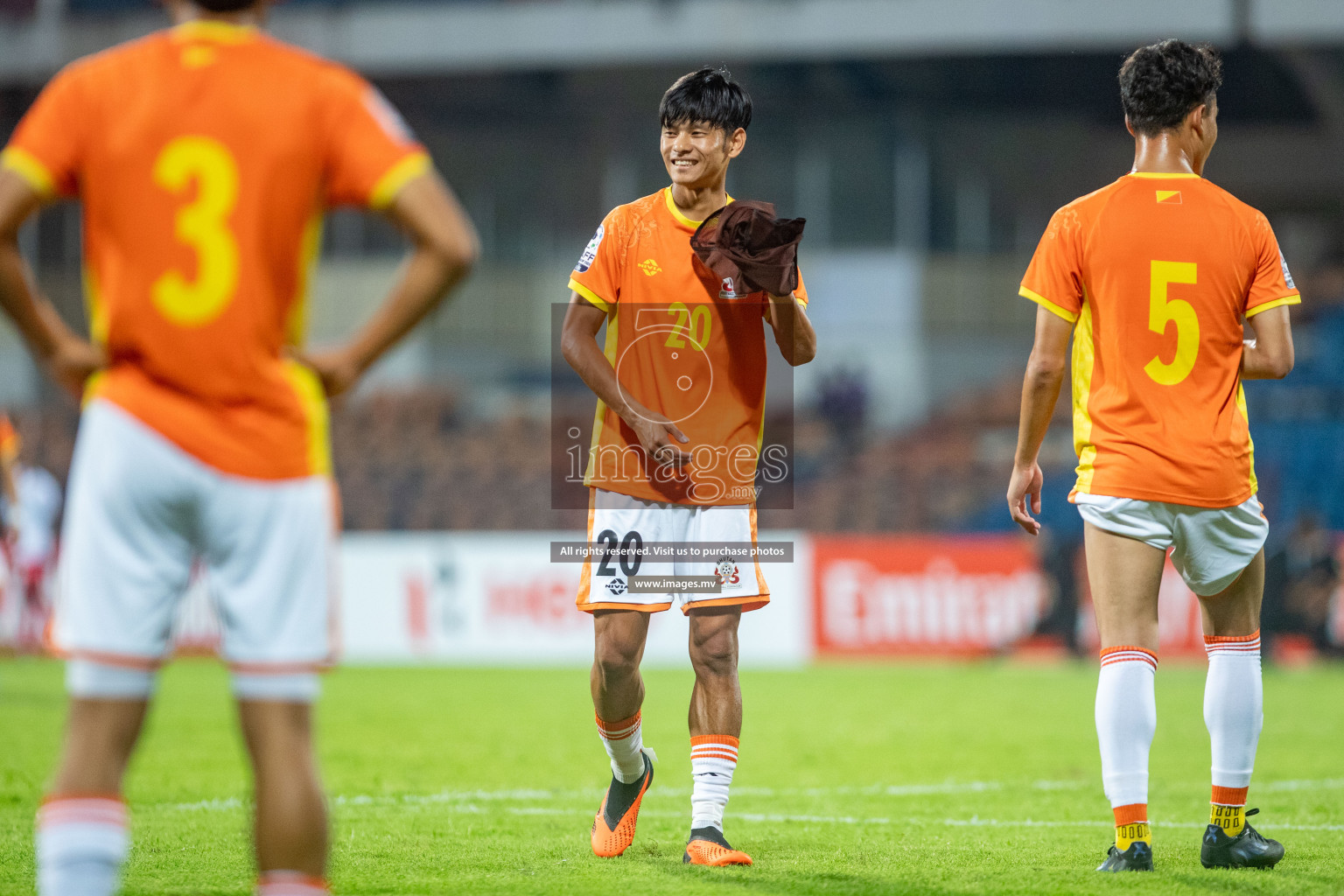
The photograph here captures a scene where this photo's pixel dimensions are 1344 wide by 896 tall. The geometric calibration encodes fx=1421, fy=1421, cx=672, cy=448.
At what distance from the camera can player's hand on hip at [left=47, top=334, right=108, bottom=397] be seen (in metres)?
2.96

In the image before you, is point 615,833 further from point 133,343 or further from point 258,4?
point 258,4

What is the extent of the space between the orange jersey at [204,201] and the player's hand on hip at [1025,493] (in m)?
2.49

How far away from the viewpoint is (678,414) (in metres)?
5.05

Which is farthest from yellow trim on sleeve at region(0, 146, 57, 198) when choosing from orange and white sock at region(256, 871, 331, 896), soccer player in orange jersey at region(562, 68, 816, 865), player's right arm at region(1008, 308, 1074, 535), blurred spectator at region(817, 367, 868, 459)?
blurred spectator at region(817, 367, 868, 459)

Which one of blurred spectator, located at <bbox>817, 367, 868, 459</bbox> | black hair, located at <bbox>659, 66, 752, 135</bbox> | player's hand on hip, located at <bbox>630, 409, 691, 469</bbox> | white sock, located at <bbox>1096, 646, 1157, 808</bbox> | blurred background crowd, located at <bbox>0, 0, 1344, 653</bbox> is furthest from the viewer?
blurred spectator, located at <bbox>817, 367, 868, 459</bbox>

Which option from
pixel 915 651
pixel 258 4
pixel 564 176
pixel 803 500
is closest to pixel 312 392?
pixel 258 4

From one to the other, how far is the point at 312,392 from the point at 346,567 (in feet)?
49.0

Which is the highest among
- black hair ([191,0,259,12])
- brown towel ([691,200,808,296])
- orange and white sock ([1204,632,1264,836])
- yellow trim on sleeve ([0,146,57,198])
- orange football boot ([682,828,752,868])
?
black hair ([191,0,259,12])

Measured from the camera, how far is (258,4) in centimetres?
300

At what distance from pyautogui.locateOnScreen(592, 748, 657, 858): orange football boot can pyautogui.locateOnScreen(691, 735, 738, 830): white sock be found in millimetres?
302

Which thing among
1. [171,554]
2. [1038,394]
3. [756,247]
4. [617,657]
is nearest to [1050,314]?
[1038,394]

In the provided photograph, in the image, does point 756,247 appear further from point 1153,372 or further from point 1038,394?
point 1153,372

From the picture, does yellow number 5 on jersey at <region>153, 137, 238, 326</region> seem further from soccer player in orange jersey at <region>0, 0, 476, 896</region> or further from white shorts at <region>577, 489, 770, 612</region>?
white shorts at <region>577, 489, 770, 612</region>

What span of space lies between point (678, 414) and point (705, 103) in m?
1.08
